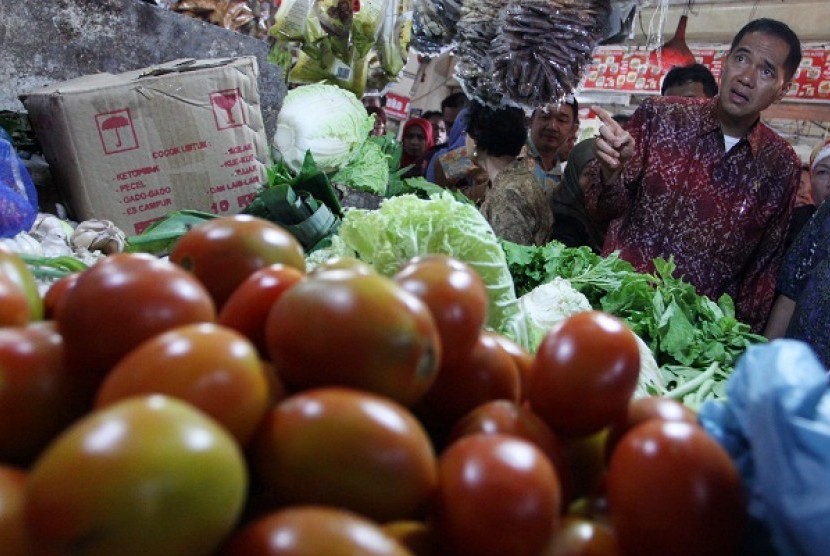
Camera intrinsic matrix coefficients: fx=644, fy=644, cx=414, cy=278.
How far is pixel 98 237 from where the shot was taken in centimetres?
227

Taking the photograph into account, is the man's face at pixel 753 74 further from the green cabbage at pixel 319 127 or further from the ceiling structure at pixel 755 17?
the ceiling structure at pixel 755 17

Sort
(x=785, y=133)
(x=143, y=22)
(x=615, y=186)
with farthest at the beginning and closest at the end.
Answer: (x=785, y=133), (x=615, y=186), (x=143, y=22)

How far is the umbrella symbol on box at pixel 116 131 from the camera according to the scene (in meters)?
2.46

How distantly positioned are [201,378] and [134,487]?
0.13 m

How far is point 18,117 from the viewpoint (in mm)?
2779

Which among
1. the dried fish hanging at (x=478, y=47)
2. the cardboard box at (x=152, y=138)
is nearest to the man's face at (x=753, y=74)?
the dried fish hanging at (x=478, y=47)

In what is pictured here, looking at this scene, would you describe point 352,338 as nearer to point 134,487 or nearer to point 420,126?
point 134,487

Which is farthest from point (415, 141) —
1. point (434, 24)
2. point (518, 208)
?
point (518, 208)

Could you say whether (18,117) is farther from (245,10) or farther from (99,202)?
(245,10)

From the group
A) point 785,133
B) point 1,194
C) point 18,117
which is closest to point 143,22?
point 18,117

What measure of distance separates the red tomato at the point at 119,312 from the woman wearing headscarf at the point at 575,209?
10.6ft

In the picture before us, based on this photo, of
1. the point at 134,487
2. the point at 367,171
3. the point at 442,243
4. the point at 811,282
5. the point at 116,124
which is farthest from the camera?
the point at 367,171

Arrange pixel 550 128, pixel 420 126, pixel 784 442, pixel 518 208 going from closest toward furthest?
pixel 784 442
pixel 518 208
pixel 550 128
pixel 420 126

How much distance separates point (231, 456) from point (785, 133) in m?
10.2
